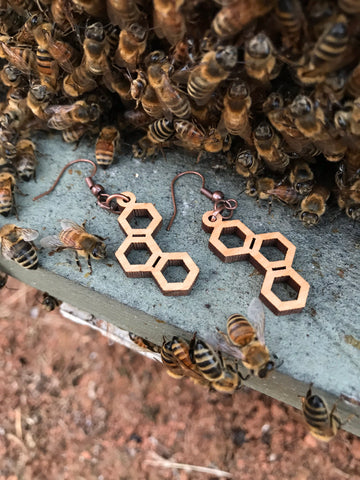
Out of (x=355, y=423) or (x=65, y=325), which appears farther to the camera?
(x=65, y=325)

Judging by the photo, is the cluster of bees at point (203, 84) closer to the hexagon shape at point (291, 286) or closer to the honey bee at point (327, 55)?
the honey bee at point (327, 55)

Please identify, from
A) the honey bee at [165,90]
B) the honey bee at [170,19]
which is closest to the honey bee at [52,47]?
the honey bee at [165,90]

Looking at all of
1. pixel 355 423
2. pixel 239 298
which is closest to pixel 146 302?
pixel 239 298

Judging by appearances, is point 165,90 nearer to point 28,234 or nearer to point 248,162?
point 248,162

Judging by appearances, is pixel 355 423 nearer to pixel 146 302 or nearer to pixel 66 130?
pixel 146 302

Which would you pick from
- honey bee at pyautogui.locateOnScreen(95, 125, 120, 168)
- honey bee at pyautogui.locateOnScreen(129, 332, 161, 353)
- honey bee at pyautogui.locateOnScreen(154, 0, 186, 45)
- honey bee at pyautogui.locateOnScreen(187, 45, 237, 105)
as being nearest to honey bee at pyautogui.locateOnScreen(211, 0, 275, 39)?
honey bee at pyautogui.locateOnScreen(187, 45, 237, 105)

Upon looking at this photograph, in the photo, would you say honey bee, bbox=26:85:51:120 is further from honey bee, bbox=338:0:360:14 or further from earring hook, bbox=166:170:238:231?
honey bee, bbox=338:0:360:14
